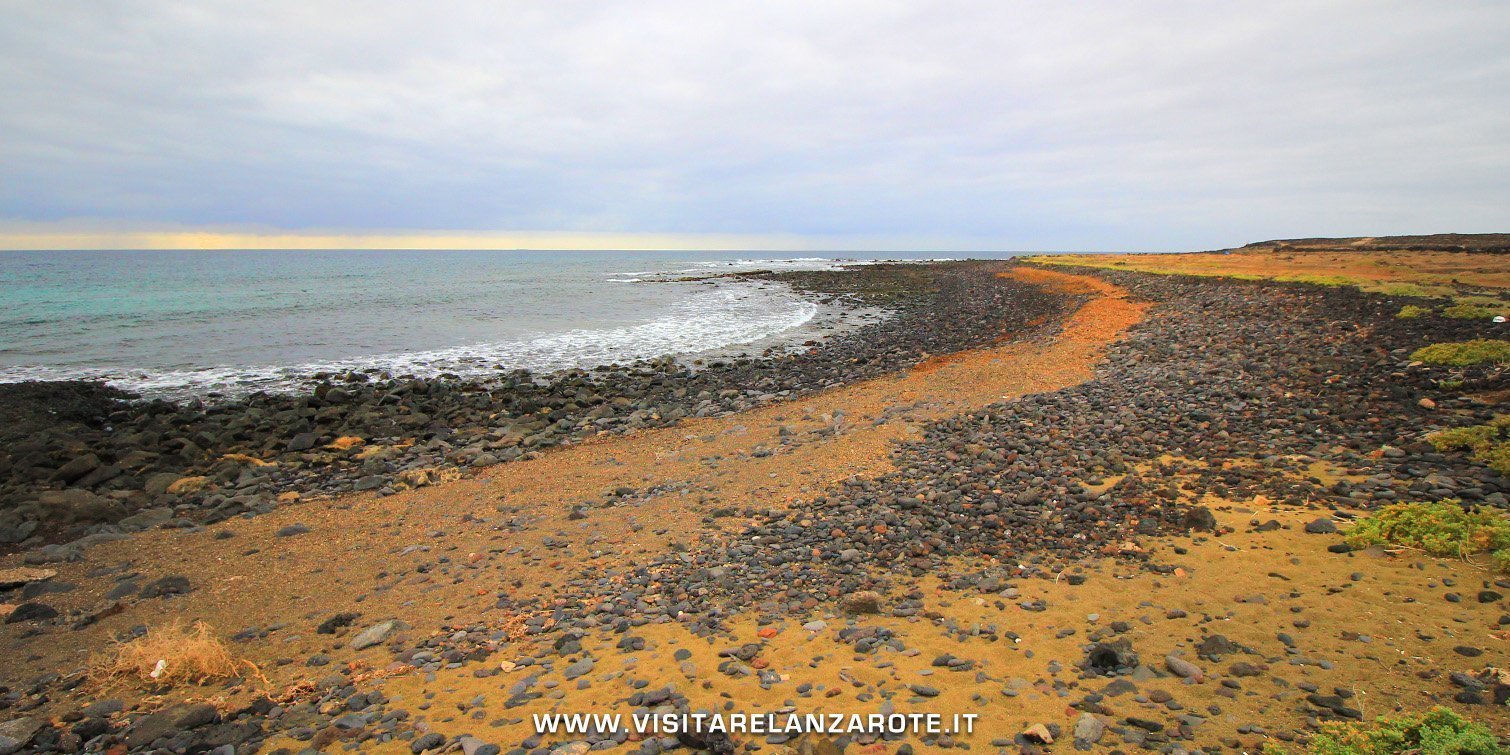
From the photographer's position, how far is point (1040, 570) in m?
6.61

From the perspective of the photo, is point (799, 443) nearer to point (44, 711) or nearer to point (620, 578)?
point (620, 578)

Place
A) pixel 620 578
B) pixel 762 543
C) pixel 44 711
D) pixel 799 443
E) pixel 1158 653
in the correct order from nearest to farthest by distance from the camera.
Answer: pixel 1158 653, pixel 44 711, pixel 620 578, pixel 762 543, pixel 799 443

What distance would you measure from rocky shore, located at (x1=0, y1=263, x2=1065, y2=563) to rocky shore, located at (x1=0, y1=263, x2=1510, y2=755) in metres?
1.32

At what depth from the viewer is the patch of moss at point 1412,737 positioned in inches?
137

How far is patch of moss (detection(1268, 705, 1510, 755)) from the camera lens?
3490 millimetres

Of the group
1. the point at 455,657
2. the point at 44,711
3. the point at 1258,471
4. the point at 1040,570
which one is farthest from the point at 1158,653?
the point at 44,711

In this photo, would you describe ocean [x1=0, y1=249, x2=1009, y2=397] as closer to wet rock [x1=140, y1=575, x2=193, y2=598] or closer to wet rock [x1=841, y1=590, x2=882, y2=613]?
wet rock [x1=140, y1=575, x2=193, y2=598]

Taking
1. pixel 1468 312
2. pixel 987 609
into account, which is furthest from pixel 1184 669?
pixel 1468 312

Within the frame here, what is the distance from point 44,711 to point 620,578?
4726 mm

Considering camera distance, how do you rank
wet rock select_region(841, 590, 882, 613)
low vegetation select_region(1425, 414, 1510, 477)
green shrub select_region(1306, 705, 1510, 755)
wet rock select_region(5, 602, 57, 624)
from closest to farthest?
green shrub select_region(1306, 705, 1510, 755)
wet rock select_region(841, 590, 882, 613)
wet rock select_region(5, 602, 57, 624)
low vegetation select_region(1425, 414, 1510, 477)

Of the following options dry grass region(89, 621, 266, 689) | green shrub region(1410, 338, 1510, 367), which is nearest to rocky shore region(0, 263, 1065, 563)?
dry grass region(89, 621, 266, 689)

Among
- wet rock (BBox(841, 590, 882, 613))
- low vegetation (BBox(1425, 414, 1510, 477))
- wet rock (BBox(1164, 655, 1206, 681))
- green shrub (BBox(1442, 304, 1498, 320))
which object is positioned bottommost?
wet rock (BBox(841, 590, 882, 613))

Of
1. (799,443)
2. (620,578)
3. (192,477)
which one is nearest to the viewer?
(620,578)

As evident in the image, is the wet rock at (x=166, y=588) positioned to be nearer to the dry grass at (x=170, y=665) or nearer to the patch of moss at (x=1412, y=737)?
the dry grass at (x=170, y=665)
